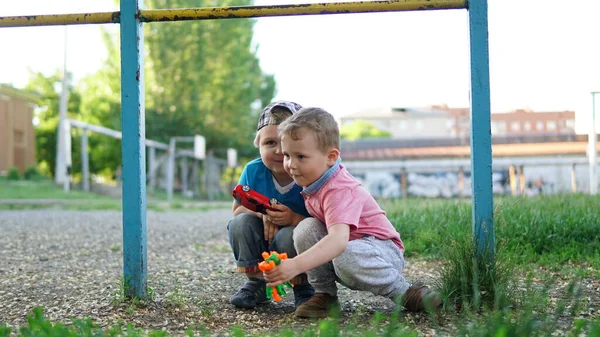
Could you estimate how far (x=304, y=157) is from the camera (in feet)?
9.14

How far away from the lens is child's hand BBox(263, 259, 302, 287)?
8.29 feet

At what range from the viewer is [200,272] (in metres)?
4.38

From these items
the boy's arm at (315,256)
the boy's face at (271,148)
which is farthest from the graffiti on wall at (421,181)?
the boy's arm at (315,256)

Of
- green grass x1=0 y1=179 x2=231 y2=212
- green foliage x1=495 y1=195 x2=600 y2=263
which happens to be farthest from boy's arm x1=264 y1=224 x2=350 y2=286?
green grass x1=0 y1=179 x2=231 y2=212

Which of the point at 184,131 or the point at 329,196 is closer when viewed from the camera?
the point at 329,196

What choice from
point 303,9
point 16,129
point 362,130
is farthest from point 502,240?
point 362,130

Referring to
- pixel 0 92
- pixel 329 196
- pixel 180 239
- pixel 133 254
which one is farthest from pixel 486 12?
pixel 0 92

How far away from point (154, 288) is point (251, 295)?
71 cm

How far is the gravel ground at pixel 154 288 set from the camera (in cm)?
280

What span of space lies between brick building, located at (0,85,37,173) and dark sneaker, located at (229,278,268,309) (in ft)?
98.6

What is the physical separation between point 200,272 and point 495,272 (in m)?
2.13

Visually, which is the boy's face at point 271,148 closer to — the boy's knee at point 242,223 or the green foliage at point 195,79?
the boy's knee at point 242,223

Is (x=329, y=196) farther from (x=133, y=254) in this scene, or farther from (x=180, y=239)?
(x=180, y=239)

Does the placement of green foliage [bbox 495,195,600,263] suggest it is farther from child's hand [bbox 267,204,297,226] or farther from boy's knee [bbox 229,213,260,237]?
boy's knee [bbox 229,213,260,237]
